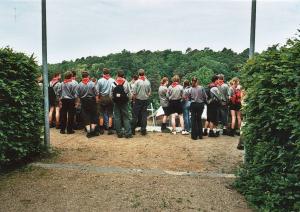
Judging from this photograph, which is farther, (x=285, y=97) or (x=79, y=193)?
(x=79, y=193)

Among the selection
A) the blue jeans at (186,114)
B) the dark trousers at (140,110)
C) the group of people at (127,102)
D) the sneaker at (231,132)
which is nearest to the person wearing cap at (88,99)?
the group of people at (127,102)

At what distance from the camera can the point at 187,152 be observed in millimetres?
11008

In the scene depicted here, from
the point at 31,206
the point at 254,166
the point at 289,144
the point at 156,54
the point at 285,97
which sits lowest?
the point at 31,206

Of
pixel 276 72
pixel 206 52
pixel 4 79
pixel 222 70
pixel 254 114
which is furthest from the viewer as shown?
pixel 206 52

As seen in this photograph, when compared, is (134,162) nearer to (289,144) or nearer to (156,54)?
(289,144)

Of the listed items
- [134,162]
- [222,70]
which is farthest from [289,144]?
[222,70]

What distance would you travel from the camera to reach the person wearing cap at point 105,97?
13.4 m

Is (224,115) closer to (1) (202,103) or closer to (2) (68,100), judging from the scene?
(1) (202,103)

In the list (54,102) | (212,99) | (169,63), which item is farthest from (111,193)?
(169,63)

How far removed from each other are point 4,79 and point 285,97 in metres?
5.26

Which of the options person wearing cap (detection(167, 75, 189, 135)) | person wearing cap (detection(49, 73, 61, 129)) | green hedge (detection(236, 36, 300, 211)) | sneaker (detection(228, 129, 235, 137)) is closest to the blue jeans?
person wearing cap (detection(167, 75, 189, 135))

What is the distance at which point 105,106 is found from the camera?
13898 mm

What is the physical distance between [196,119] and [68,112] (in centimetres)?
407

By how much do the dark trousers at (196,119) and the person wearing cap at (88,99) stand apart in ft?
10.1
